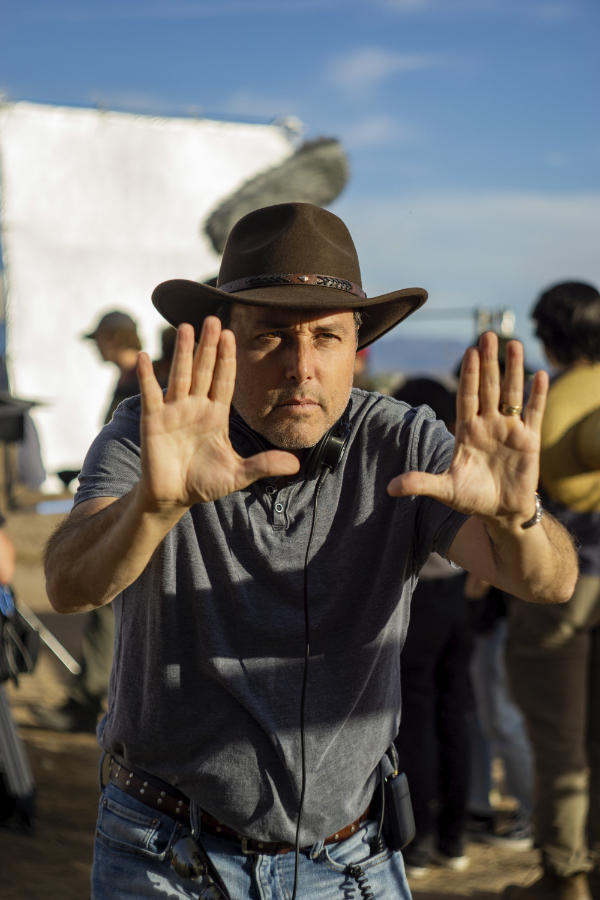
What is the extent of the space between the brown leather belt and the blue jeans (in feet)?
0.04

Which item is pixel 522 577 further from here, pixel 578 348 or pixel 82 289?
pixel 82 289

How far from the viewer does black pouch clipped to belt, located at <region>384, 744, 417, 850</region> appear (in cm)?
194

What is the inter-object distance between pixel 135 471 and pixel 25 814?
10.4ft

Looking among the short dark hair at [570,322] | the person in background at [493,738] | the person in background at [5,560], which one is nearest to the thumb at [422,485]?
the short dark hair at [570,322]

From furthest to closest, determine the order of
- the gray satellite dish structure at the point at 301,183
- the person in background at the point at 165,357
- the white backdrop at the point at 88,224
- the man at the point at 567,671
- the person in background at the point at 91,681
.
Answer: the white backdrop at the point at 88,224 → the gray satellite dish structure at the point at 301,183 → the person in background at the point at 91,681 → the person in background at the point at 165,357 → the man at the point at 567,671

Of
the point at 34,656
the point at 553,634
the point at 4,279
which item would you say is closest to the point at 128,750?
the point at 553,634

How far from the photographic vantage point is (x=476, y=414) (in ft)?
5.59

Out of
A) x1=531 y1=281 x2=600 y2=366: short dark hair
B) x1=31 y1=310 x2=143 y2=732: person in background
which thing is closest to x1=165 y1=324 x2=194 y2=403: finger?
x1=531 y1=281 x2=600 y2=366: short dark hair

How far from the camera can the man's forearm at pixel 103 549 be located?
1579mm

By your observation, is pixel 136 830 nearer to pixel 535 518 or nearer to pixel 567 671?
pixel 535 518

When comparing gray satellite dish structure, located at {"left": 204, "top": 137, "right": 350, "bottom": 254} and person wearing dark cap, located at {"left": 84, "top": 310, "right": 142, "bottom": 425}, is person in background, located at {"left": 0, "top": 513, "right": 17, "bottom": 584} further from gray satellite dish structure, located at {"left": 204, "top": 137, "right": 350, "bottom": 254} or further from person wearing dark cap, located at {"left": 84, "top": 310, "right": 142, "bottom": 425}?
gray satellite dish structure, located at {"left": 204, "top": 137, "right": 350, "bottom": 254}

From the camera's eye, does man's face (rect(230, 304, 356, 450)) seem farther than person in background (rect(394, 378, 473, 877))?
No

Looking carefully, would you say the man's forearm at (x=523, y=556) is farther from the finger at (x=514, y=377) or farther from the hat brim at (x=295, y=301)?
the hat brim at (x=295, y=301)

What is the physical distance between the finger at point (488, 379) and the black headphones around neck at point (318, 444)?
0.34m
